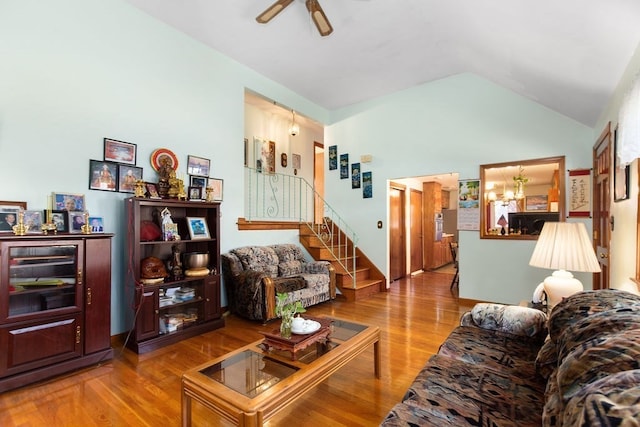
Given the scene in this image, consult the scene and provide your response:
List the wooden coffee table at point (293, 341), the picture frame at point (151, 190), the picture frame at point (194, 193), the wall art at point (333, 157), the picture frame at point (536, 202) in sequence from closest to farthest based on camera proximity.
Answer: the wooden coffee table at point (293, 341)
the picture frame at point (151, 190)
the picture frame at point (194, 193)
the wall art at point (333, 157)
the picture frame at point (536, 202)

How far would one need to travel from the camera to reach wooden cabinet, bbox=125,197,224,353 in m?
3.01

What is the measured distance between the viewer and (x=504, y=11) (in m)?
2.54

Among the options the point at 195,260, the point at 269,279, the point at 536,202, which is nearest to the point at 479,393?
the point at 269,279

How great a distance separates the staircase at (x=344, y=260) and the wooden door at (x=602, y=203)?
2.99 m

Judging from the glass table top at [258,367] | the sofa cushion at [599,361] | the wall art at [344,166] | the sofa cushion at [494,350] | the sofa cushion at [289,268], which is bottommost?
the glass table top at [258,367]

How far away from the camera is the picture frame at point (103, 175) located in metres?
3.07

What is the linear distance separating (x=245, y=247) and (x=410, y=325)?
2.49 m

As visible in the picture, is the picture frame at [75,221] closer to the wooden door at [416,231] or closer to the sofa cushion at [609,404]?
the sofa cushion at [609,404]

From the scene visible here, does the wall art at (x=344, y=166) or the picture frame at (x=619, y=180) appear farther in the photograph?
the wall art at (x=344, y=166)

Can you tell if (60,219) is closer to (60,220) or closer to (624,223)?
(60,220)

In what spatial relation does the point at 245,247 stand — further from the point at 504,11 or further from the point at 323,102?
the point at 504,11

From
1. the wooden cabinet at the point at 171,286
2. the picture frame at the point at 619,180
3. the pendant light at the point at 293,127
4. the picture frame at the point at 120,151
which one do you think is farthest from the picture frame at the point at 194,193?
the picture frame at the point at 619,180

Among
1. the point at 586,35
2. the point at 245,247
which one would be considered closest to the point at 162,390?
the point at 245,247

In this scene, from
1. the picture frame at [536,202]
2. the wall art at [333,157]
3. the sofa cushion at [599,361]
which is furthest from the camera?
the picture frame at [536,202]
